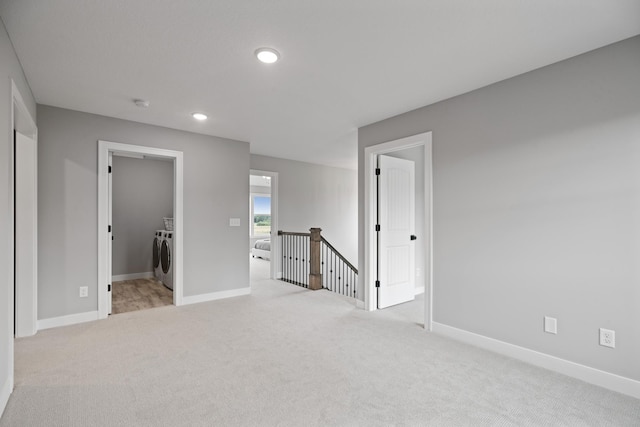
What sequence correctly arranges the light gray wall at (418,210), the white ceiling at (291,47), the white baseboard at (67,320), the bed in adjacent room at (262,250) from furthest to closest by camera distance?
the bed in adjacent room at (262,250) → the light gray wall at (418,210) → the white baseboard at (67,320) → the white ceiling at (291,47)

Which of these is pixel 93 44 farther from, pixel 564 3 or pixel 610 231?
pixel 610 231

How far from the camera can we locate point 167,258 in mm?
5312

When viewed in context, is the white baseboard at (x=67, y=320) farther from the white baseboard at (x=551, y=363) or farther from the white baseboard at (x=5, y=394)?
the white baseboard at (x=551, y=363)

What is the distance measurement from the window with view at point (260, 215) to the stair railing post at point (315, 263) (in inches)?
212

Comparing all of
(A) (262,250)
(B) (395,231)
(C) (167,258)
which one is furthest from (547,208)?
(A) (262,250)

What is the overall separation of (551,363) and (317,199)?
5134 millimetres

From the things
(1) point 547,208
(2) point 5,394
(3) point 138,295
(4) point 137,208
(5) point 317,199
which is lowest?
(3) point 138,295

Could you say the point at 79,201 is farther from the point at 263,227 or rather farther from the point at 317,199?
the point at 263,227

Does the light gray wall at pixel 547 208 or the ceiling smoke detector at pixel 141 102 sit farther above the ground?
the ceiling smoke detector at pixel 141 102

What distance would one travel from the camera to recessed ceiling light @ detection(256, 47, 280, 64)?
2.27 m

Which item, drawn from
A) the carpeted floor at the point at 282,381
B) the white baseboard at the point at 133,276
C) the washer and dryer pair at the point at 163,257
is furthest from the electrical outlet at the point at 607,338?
the white baseboard at the point at 133,276

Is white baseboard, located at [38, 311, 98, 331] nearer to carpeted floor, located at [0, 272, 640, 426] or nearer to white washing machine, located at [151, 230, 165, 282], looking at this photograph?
carpeted floor, located at [0, 272, 640, 426]

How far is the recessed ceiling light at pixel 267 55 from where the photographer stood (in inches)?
89.3

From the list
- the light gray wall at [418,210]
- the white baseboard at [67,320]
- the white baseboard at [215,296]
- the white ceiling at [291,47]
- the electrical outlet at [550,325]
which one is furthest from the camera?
the light gray wall at [418,210]
